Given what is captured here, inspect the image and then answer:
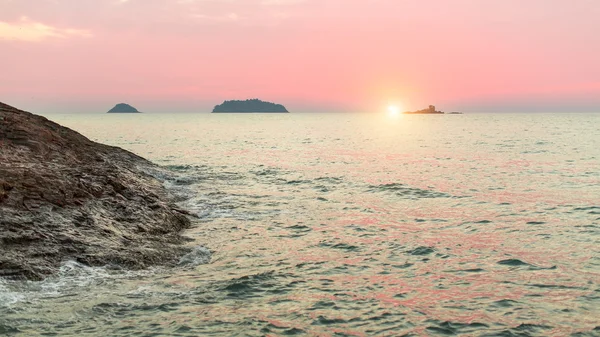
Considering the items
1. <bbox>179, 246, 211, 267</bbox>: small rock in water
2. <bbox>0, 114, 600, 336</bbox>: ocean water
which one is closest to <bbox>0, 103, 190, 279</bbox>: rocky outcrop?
<bbox>179, 246, 211, 267</bbox>: small rock in water

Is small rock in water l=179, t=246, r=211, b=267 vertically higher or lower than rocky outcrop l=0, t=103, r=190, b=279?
lower

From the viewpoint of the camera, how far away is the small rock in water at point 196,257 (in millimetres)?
15234

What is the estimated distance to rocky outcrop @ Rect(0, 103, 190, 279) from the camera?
552 inches

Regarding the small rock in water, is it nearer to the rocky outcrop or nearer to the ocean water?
the ocean water

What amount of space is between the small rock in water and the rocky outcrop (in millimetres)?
345

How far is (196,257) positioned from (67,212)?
183 inches

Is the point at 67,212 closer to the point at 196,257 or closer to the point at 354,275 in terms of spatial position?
the point at 196,257

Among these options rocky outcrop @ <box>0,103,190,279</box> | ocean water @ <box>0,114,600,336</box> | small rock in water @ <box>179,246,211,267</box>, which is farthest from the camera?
small rock in water @ <box>179,246,211,267</box>

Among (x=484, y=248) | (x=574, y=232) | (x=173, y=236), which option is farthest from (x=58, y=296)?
(x=574, y=232)

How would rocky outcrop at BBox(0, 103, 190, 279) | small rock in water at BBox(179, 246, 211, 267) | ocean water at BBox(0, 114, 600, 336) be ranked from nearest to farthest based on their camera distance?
ocean water at BBox(0, 114, 600, 336) → rocky outcrop at BBox(0, 103, 190, 279) → small rock in water at BBox(179, 246, 211, 267)

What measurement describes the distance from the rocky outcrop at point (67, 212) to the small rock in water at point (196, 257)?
13.6 inches

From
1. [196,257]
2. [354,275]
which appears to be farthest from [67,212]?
[354,275]

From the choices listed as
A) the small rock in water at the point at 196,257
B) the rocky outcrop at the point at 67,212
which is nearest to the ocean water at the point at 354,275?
the small rock in water at the point at 196,257

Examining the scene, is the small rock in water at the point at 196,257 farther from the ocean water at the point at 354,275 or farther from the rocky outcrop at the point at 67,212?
the rocky outcrop at the point at 67,212
